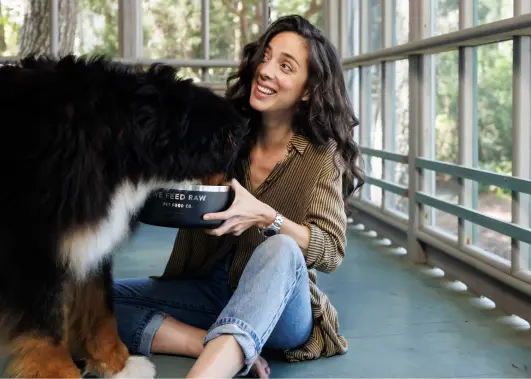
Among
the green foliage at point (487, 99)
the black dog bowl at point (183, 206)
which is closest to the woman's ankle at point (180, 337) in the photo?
the black dog bowl at point (183, 206)

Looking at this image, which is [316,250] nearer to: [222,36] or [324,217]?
[324,217]

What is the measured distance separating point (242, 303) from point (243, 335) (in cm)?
8

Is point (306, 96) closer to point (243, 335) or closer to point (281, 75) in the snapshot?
point (281, 75)

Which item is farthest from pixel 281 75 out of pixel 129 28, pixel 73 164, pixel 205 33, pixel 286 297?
pixel 129 28

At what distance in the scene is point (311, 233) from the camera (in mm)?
1888

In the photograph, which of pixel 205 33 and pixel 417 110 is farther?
pixel 205 33

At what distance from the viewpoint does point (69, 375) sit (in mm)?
1625

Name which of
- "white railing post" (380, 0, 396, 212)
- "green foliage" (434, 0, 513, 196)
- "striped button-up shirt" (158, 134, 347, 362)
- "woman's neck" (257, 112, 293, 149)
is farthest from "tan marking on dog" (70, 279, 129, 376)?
"white railing post" (380, 0, 396, 212)

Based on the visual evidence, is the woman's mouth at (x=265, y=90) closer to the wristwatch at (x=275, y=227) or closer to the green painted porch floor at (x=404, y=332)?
the wristwatch at (x=275, y=227)

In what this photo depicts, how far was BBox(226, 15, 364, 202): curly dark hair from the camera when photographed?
2.04 metres

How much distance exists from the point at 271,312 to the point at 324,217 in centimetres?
36

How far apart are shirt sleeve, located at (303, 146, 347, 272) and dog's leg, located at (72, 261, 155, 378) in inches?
22.2

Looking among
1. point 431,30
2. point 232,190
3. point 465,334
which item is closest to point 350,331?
point 465,334

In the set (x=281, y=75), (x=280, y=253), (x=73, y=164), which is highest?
(x=281, y=75)
